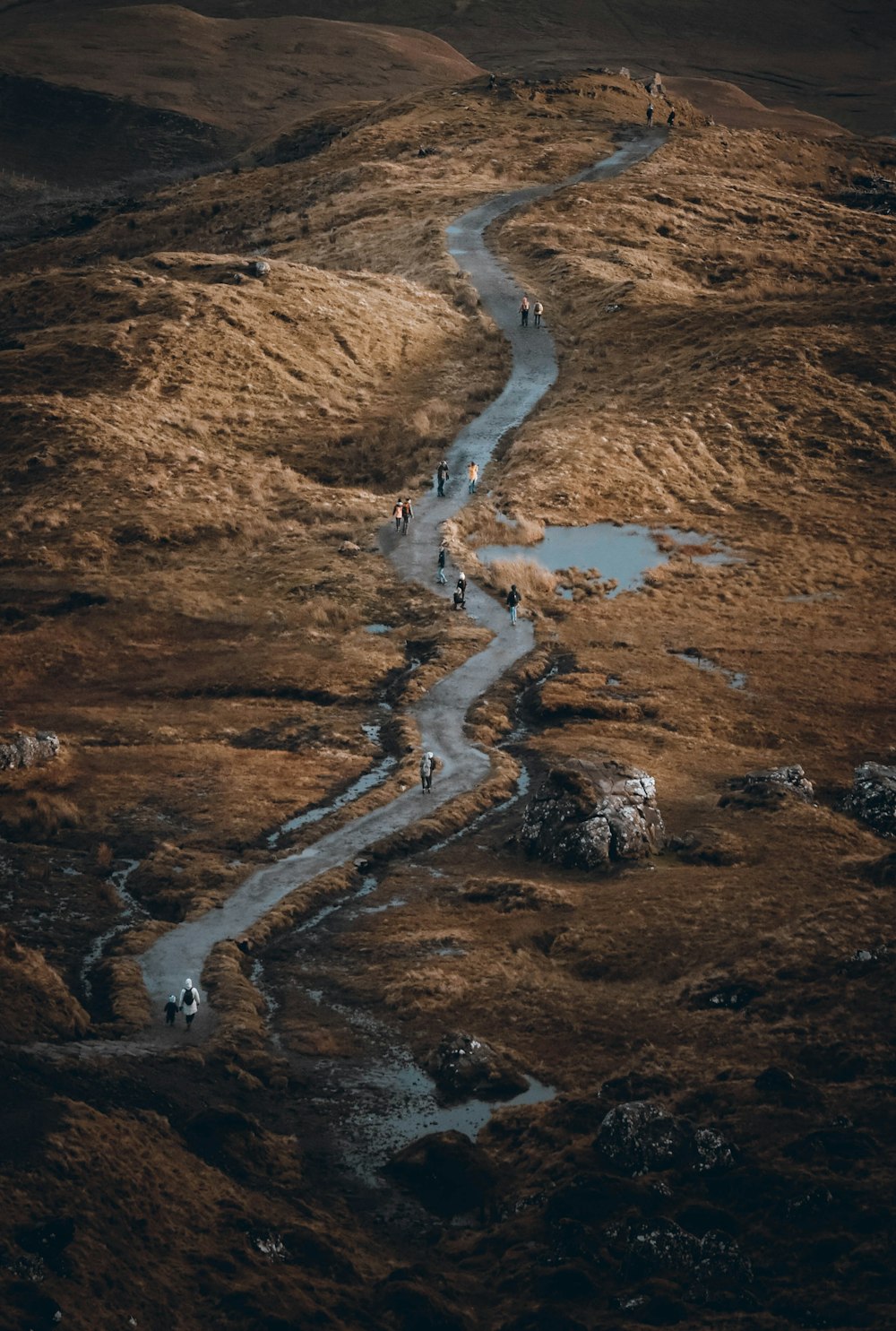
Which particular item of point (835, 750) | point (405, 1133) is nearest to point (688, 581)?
point (835, 750)

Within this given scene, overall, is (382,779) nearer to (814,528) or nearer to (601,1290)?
(601,1290)

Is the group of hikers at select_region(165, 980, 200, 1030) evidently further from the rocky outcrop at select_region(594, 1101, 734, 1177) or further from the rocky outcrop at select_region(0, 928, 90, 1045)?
the rocky outcrop at select_region(594, 1101, 734, 1177)

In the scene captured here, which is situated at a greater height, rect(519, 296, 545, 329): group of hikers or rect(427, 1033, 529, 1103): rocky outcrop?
rect(519, 296, 545, 329): group of hikers

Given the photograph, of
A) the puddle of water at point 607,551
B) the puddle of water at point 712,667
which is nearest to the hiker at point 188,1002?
the puddle of water at point 712,667

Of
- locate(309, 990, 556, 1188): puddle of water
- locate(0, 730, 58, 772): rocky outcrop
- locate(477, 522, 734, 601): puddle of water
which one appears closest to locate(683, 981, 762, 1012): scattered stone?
locate(309, 990, 556, 1188): puddle of water

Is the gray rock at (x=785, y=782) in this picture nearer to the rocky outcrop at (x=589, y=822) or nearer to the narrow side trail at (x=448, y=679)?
the rocky outcrop at (x=589, y=822)
